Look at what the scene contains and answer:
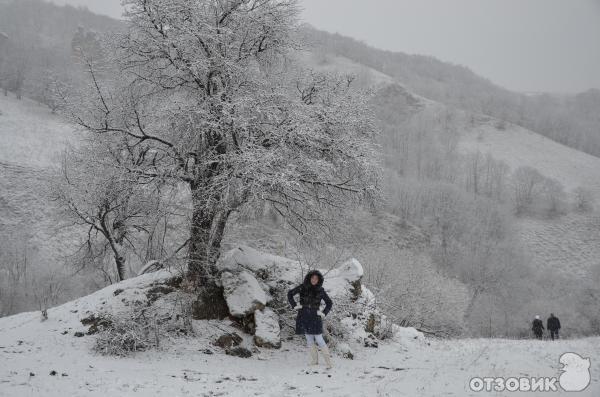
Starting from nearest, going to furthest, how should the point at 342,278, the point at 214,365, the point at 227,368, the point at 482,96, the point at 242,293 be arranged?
the point at 227,368 < the point at 214,365 < the point at 242,293 < the point at 342,278 < the point at 482,96

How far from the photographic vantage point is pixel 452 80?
126062 mm

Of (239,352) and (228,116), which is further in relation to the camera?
(239,352)

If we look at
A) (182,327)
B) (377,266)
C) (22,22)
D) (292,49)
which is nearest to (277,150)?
(292,49)

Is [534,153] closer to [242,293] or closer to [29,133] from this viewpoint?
[29,133]

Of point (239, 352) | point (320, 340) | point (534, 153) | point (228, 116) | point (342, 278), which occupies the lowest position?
point (239, 352)

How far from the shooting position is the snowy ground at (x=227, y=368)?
5925mm

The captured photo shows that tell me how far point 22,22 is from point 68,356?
109m

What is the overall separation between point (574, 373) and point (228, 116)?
7150 mm

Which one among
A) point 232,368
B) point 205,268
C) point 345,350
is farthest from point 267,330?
point 205,268

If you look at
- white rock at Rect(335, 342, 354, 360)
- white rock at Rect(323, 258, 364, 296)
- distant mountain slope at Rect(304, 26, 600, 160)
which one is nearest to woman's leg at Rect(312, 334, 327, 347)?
white rock at Rect(335, 342, 354, 360)

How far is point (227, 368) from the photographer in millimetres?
7582

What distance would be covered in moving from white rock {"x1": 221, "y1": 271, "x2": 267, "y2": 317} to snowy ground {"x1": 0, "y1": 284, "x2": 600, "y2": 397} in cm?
59

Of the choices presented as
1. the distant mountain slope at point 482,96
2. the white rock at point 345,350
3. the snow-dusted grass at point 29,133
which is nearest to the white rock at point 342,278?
the white rock at point 345,350

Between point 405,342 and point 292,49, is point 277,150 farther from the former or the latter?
point 405,342
